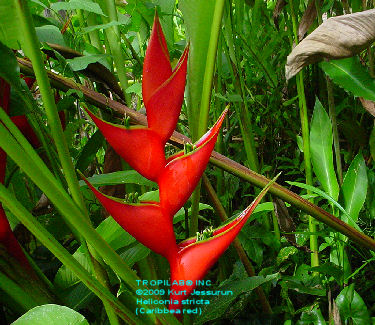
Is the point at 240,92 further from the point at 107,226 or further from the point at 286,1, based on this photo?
the point at 107,226

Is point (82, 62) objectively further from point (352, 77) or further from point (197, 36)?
point (352, 77)

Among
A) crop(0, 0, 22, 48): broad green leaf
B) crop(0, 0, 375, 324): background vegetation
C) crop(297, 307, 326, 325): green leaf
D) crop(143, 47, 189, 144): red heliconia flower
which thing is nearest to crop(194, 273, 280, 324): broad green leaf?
crop(0, 0, 375, 324): background vegetation

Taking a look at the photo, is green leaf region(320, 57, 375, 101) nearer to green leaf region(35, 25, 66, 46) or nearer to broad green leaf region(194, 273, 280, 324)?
broad green leaf region(194, 273, 280, 324)

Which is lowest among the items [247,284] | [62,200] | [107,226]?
[247,284]

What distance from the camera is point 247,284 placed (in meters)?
0.48

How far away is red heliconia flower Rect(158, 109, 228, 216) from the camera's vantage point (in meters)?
0.34

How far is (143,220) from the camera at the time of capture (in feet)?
1.12

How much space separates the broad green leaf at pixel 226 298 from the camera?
18.7 inches

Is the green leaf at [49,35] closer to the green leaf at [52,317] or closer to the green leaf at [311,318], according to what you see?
the green leaf at [52,317]

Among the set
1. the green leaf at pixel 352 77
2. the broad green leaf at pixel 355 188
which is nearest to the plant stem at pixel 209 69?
the green leaf at pixel 352 77

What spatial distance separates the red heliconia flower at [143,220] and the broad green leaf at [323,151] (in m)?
0.40

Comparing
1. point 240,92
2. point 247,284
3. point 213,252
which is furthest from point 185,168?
point 240,92

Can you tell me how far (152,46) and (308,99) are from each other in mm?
793

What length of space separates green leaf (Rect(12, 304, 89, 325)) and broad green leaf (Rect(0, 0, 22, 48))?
0.70ft
